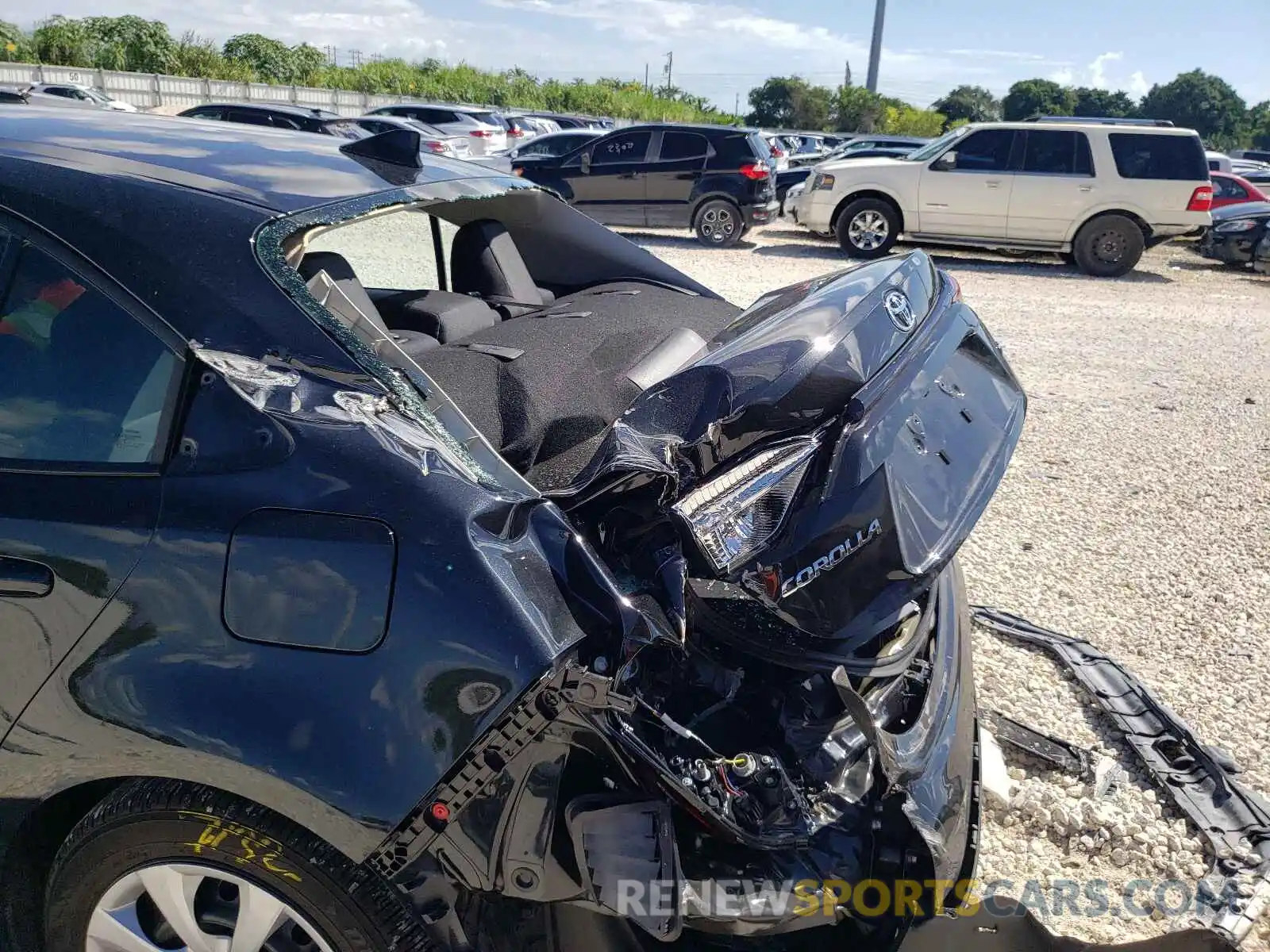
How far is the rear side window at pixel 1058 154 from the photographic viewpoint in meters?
13.0

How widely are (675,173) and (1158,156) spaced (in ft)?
21.5

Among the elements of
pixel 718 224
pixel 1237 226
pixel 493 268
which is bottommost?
pixel 493 268

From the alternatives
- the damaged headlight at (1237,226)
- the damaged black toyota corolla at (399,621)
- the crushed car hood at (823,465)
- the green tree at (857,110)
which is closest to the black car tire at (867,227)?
the damaged headlight at (1237,226)

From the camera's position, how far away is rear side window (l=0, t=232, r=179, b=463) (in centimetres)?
172

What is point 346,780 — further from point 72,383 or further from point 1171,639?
point 1171,639

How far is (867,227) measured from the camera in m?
14.1

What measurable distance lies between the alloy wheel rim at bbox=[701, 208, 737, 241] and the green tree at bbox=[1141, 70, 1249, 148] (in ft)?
216

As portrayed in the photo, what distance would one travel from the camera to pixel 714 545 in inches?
Answer: 67.3

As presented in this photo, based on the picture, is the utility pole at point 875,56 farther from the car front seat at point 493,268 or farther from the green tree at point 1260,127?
the car front seat at point 493,268

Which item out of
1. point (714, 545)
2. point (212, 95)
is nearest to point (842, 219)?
point (714, 545)

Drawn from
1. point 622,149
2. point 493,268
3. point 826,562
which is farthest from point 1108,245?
point 826,562

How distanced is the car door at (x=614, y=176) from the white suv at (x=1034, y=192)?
8.47 ft

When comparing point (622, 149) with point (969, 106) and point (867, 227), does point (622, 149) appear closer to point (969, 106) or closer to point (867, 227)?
point (867, 227)

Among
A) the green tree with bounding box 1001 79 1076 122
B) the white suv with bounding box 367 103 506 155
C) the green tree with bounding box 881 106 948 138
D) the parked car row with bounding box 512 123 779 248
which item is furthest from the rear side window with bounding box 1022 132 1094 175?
the green tree with bounding box 1001 79 1076 122
